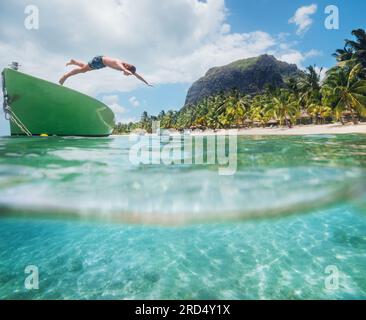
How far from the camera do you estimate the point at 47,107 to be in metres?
24.4

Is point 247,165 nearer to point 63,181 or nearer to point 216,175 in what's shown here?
point 216,175

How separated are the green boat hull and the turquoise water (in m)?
12.4

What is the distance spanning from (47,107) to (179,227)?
840 inches

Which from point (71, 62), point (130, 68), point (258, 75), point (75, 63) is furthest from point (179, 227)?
point (258, 75)

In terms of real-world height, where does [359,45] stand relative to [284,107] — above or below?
above

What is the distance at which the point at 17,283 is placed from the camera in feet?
18.0

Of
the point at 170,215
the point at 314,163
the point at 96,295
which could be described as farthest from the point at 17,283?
the point at 314,163

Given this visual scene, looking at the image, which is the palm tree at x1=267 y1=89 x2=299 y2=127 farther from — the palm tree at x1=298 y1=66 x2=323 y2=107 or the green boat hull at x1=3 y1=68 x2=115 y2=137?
the green boat hull at x1=3 y1=68 x2=115 y2=137

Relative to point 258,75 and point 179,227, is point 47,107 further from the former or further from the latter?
point 258,75

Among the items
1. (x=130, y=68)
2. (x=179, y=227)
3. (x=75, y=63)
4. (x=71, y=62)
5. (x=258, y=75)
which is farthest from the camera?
(x=258, y=75)

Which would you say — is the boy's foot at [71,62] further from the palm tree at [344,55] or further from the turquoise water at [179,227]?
the palm tree at [344,55]

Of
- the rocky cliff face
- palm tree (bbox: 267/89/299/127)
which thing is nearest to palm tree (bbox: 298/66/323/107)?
palm tree (bbox: 267/89/299/127)

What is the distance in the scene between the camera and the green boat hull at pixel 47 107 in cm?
2305

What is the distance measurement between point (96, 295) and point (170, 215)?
4.41 metres
